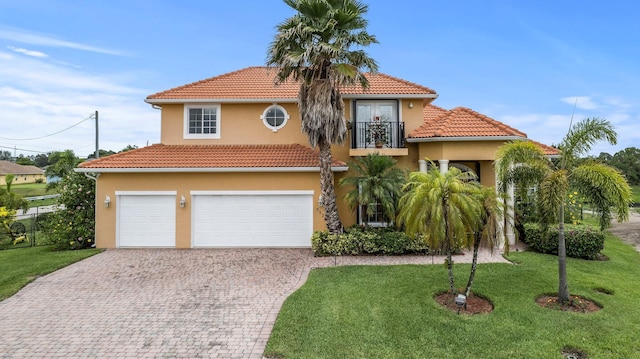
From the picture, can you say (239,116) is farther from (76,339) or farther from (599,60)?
(599,60)

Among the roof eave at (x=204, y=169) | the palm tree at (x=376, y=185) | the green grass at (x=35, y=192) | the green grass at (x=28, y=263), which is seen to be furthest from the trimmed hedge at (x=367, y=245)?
the green grass at (x=35, y=192)

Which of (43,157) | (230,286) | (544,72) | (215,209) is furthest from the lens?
(43,157)

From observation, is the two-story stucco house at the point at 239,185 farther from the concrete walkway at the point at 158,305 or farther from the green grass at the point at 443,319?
the green grass at the point at 443,319

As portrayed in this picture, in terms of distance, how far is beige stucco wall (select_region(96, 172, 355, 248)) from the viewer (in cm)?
1383

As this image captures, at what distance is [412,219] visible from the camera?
7520 mm

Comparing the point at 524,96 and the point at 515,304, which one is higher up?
the point at 524,96

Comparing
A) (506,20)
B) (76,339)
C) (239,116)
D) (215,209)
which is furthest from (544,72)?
(76,339)

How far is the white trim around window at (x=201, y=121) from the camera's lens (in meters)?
15.9

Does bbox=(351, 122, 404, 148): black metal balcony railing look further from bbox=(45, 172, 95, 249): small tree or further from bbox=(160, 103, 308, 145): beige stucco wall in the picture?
bbox=(45, 172, 95, 249): small tree

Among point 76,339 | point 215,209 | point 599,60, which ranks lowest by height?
point 76,339

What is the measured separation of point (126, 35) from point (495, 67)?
22643 mm

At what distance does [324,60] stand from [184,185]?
823 centimetres

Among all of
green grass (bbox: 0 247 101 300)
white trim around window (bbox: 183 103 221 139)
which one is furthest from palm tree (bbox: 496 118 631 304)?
green grass (bbox: 0 247 101 300)

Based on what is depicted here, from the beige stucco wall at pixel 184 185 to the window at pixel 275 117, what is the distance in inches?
130
